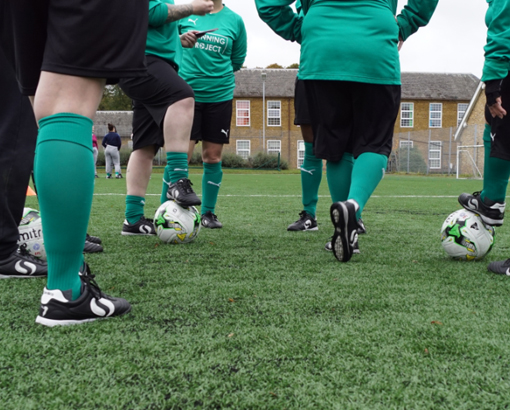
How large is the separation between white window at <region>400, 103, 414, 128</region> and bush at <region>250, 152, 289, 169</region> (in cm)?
1559

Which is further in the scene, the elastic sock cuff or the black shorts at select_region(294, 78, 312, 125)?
the black shorts at select_region(294, 78, 312, 125)

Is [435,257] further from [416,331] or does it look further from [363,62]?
[416,331]

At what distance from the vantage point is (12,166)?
211cm

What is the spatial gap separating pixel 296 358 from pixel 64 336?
2.22ft

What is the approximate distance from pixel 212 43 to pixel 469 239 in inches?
116

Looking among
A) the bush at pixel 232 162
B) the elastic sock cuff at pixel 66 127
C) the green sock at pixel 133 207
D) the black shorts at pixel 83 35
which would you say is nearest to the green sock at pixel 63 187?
the elastic sock cuff at pixel 66 127

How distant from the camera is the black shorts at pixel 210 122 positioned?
14.7ft

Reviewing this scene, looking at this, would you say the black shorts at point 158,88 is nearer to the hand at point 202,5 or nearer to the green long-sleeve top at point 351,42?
the hand at point 202,5

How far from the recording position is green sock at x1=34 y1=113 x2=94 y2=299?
1413 millimetres

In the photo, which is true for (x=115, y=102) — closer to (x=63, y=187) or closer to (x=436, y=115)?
(x=436, y=115)

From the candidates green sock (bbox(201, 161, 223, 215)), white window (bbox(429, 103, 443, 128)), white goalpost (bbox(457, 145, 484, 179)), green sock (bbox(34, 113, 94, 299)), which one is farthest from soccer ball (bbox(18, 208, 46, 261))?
white window (bbox(429, 103, 443, 128))

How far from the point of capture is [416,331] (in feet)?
4.73

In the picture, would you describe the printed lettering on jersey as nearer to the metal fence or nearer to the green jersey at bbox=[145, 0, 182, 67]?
the green jersey at bbox=[145, 0, 182, 67]

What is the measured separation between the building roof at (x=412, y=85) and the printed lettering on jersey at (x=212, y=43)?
115 ft
